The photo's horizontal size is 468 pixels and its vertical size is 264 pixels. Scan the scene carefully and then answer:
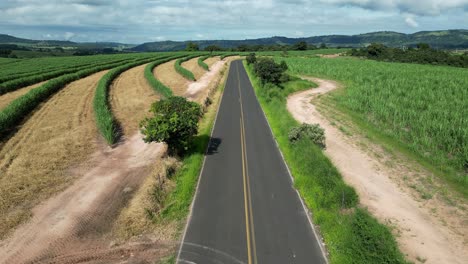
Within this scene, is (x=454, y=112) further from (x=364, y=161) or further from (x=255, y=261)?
(x=255, y=261)

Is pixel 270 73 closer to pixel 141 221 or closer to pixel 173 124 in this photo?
pixel 173 124

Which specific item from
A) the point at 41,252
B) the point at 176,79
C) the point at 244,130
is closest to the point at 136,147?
the point at 244,130

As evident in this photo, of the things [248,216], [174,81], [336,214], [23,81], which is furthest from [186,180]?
[23,81]

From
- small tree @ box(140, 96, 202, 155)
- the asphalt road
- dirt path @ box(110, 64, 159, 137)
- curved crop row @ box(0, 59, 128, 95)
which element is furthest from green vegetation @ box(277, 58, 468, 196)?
curved crop row @ box(0, 59, 128, 95)

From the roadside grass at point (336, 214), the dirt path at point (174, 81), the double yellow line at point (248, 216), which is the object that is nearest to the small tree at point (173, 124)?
the double yellow line at point (248, 216)

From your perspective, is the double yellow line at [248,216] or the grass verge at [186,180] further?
the grass verge at [186,180]

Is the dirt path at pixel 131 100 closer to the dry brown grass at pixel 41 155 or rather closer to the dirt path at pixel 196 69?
the dry brown grass at pixel 41 155
